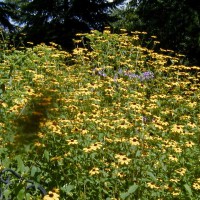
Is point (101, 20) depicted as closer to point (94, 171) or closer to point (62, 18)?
point (62, 18)

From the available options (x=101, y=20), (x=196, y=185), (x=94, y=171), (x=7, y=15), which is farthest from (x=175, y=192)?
(x=7, y=15)

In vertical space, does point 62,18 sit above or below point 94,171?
above

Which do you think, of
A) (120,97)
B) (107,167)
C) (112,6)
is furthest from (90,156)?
(112,6)

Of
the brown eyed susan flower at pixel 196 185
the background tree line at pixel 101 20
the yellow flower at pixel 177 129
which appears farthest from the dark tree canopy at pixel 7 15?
the brown eyed susan flower at pixel 196 185

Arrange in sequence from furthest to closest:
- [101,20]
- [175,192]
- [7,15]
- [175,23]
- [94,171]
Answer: [7,15]
[101,20]
[175,23]
[175,192]
[94,171]

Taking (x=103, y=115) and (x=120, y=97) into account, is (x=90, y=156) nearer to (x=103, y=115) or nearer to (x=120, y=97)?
(x=103, y=115)

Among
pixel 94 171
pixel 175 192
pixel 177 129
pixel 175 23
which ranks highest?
pixel 175 23

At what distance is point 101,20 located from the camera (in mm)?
10633

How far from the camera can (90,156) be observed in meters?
2.84

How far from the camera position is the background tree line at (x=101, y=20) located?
9859 millimetres

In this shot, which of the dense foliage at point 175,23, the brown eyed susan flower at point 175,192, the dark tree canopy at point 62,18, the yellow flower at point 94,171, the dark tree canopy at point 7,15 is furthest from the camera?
the dark tree canopy at point 7,15

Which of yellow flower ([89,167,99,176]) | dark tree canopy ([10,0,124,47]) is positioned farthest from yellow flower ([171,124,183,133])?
dark tree canopy ([10,0,124,47])

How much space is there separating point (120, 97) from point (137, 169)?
173 centimetres

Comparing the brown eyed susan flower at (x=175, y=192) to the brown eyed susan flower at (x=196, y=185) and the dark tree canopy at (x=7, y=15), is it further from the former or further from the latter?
the dark tree canopy at (x=7, y=15)
